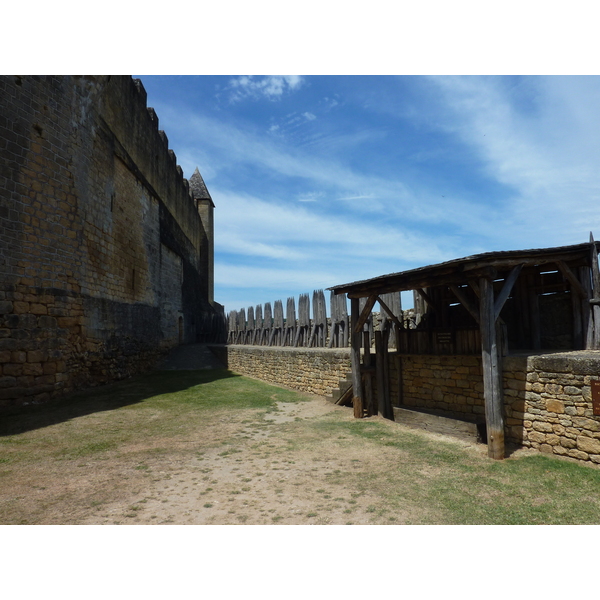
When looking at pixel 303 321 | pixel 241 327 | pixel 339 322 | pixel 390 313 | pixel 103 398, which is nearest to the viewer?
pixel 390 313

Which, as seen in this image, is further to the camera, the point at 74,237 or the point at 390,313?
the point at 74,237

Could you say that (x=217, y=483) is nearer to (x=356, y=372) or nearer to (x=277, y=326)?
(x=356, y=372)

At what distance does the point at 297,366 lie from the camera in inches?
482

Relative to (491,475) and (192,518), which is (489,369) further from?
(192,518)

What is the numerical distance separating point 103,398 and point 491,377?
30.1 feet

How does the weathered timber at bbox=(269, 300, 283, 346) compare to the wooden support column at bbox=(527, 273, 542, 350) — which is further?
the weathered timber at bbox=(269, 300, 283, 346)

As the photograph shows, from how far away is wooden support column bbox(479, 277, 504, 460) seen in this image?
5598 millimetres

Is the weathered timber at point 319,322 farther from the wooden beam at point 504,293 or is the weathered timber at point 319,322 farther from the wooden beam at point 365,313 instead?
the wooden beam at point 504,293

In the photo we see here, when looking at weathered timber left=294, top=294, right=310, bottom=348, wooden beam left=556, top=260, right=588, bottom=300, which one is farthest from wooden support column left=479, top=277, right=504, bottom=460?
weathered timber left=294, top=294, right=310, bottom=348

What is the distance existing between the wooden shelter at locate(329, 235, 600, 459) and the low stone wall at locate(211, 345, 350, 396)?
66.2 inches

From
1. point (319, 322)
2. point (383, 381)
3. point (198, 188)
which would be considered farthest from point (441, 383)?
point (198, 188)

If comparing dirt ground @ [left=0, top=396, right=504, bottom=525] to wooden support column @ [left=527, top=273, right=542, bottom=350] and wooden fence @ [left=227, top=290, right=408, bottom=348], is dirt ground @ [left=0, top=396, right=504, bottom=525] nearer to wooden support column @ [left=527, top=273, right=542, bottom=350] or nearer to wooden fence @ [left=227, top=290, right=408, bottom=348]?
wooden support column @ [left=527, top=273, right=542, bottom=350]

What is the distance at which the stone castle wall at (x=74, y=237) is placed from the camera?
8.84m

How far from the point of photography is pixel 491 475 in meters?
4.96
